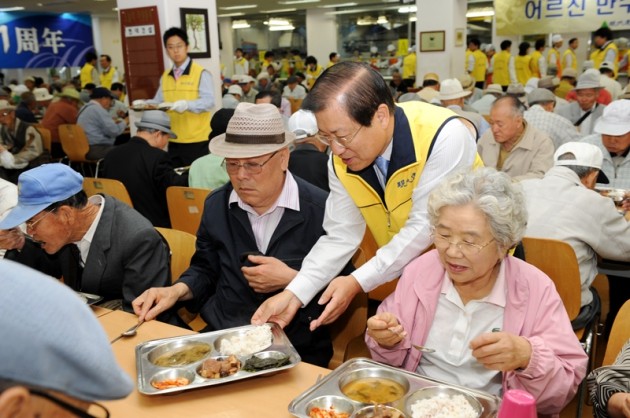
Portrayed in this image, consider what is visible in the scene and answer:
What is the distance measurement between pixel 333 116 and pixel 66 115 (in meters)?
7.20

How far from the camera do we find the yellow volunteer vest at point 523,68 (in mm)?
11219

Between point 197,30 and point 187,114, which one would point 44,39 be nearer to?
point 197,30

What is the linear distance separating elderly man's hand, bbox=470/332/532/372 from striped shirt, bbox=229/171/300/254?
106 centimetres

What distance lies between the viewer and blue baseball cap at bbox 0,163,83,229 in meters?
2.15

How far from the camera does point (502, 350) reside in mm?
1503

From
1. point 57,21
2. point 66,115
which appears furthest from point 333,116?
point 57,21

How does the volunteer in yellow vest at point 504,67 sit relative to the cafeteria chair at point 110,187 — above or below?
above

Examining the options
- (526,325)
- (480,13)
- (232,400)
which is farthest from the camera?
(480,13)

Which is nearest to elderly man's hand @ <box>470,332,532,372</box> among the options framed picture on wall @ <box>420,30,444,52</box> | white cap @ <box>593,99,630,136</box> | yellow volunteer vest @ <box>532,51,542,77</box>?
white cap @ <box>593,99,630,136</box>

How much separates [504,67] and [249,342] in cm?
Result: 1132

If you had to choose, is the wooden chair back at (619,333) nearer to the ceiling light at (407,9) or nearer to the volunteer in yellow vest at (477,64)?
the volunteer in yellow vest at (477,64)

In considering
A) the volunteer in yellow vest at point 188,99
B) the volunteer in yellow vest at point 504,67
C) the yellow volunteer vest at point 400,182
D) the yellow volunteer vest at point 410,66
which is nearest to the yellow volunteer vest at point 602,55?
the volunteer in yellow vest at point 504,67

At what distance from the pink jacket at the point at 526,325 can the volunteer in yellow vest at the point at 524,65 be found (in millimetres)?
10405

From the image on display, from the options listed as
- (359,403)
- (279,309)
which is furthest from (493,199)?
(279,309)
